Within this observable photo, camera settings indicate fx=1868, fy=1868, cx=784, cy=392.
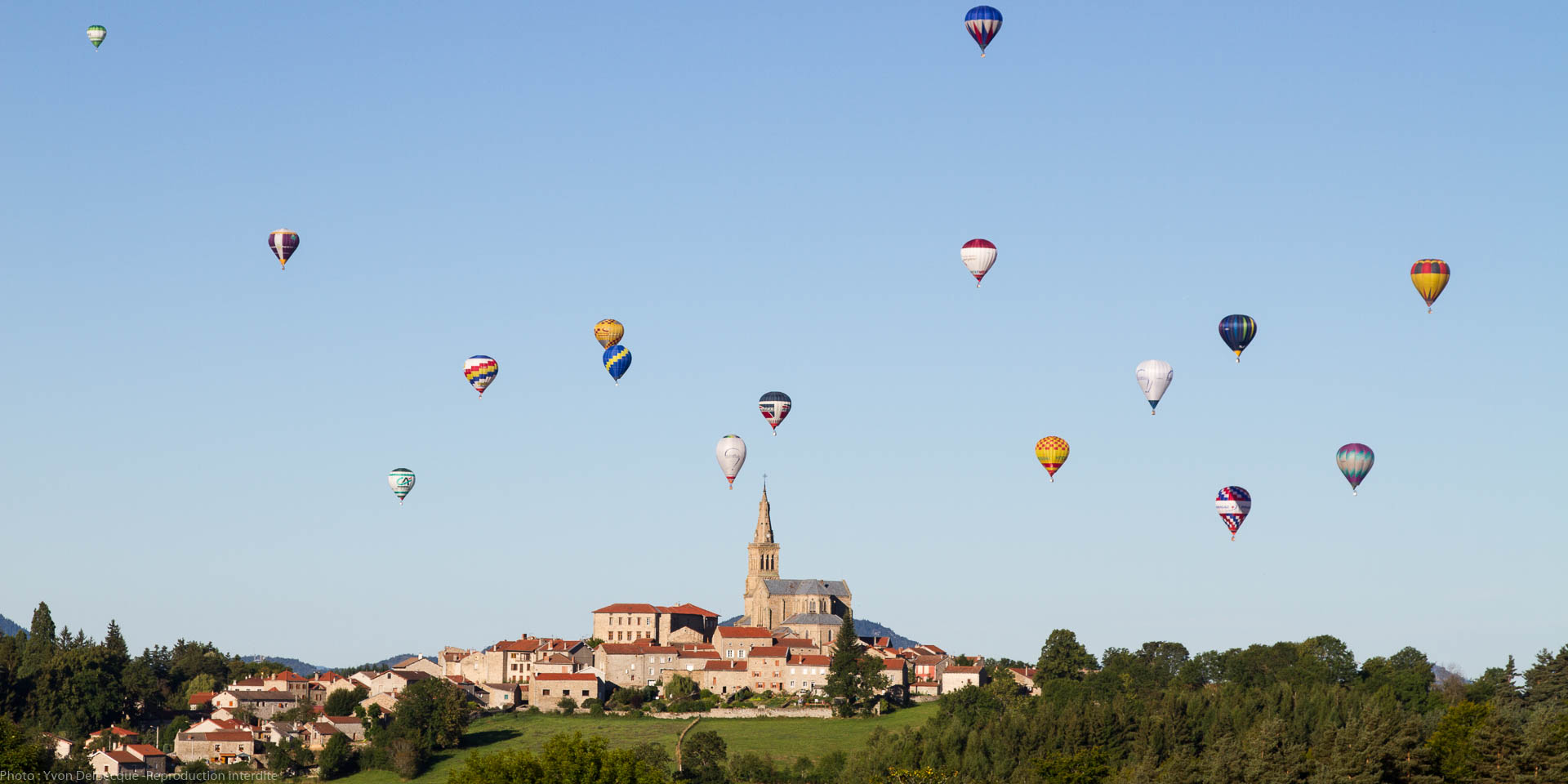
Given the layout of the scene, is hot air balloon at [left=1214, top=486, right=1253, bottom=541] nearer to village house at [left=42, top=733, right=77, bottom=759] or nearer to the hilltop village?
the hilltop village

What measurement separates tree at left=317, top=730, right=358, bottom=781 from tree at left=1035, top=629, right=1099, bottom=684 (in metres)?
41.9

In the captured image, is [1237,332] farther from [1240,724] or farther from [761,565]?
[761,565]

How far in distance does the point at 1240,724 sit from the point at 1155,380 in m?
15.3

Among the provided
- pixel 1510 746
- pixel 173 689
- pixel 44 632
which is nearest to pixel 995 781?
pixel 1510 746

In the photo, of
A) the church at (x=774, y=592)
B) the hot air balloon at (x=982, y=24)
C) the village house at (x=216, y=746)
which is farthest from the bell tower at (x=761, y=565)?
the hot air balloon at (x=982, y=24)

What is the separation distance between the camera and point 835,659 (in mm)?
109000

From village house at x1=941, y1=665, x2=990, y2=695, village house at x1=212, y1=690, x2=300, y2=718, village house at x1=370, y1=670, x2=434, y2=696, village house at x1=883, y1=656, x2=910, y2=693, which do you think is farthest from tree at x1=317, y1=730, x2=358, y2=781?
village house at x1=941, y1=665, x2=990, y2=695

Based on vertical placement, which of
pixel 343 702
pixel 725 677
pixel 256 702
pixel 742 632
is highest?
pixel 742 632

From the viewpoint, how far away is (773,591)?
150m

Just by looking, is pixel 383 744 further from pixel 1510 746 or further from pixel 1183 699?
pixel 1510 746

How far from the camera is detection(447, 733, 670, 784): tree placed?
6619 centimetres

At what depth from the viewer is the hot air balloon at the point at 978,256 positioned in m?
76.4

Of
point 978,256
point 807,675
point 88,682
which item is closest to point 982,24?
point 978,256

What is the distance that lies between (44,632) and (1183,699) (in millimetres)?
74736
